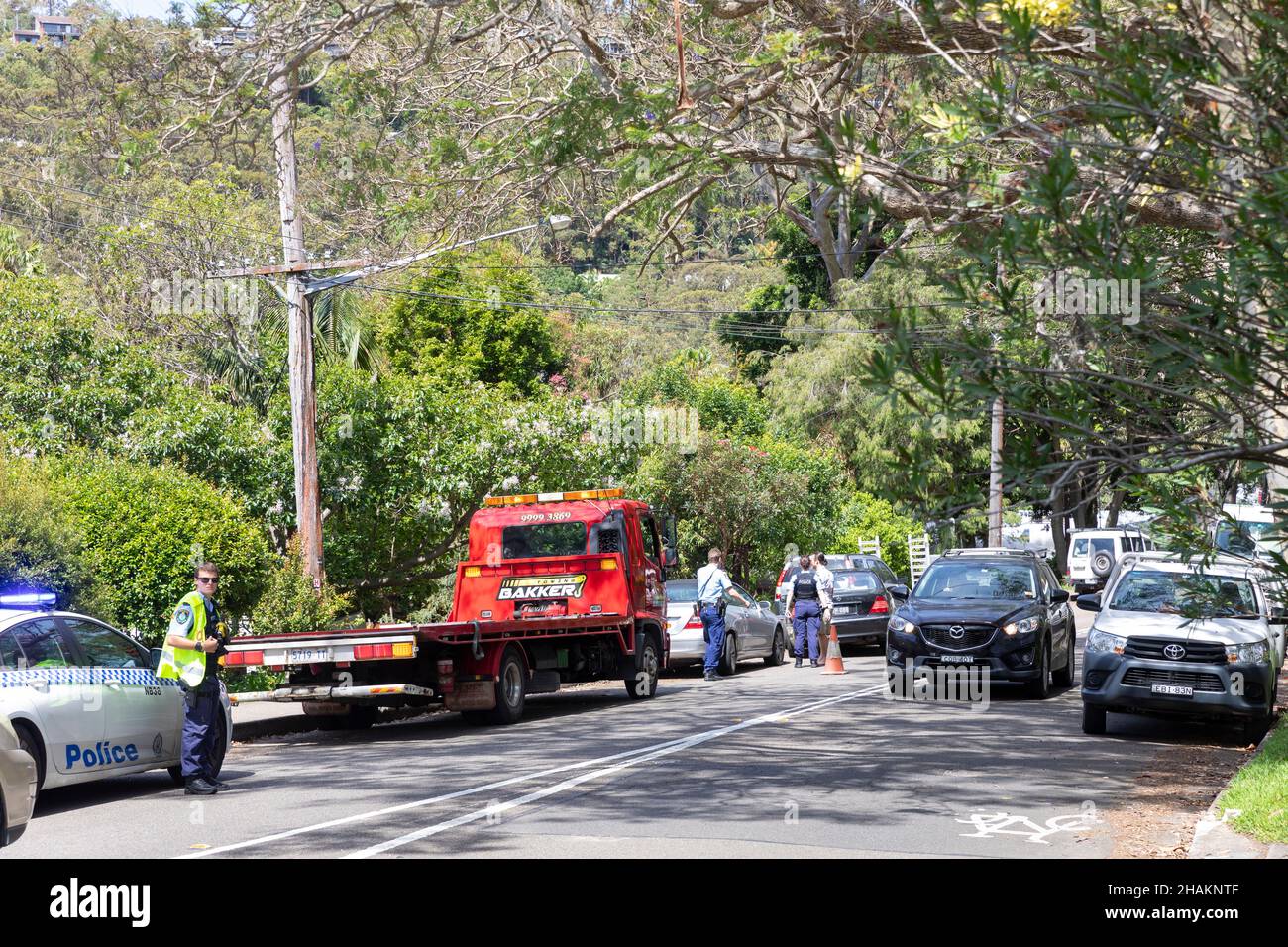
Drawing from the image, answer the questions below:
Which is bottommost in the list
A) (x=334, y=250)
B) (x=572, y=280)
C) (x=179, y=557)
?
(x=179, y=557)

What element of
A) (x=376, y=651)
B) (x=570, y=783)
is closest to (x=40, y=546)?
(x=376, y=651)

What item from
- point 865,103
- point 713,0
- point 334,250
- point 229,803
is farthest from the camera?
point 334,250

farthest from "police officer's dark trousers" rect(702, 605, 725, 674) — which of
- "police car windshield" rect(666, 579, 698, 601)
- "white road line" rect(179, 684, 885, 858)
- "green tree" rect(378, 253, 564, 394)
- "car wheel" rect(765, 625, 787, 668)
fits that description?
"green tree" rect(378, 253, 564, 394)

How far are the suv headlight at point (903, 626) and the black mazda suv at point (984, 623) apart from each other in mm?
12

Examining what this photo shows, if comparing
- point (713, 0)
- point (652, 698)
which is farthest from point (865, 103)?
point (652, 698)

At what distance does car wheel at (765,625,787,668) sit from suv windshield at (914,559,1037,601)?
5.85 meters

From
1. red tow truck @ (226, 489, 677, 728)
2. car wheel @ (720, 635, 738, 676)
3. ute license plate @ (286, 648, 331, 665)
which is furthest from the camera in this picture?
car wheel @ (720, 635, 738, 676)

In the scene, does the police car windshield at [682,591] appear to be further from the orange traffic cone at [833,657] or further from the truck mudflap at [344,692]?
the truck mudflap at [344,692]

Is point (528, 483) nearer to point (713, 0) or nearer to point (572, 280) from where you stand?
point (713, 0)

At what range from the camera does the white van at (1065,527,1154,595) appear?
133 ft

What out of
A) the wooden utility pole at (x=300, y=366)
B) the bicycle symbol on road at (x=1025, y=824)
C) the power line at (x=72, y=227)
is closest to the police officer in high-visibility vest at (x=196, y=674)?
the bicycle symbol on road at (x=1025, y=824)

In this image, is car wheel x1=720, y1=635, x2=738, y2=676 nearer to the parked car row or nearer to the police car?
the parked car row
